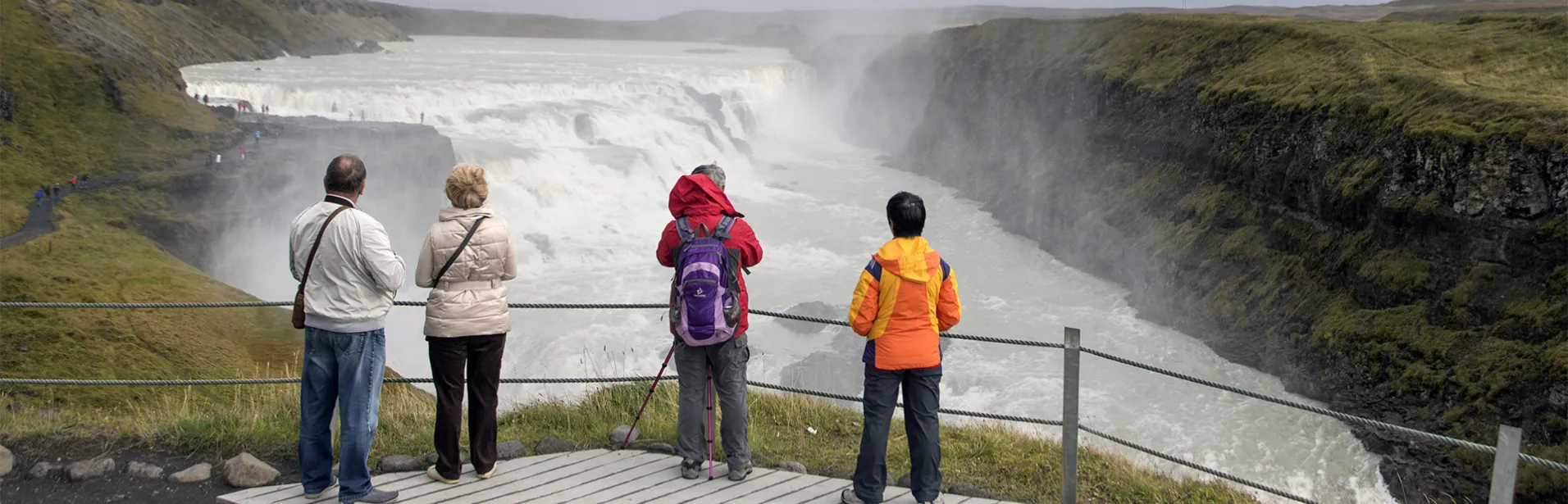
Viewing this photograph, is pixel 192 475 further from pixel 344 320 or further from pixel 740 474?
pixel 740 474

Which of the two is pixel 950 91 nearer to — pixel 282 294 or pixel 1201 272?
pixel 1201 272

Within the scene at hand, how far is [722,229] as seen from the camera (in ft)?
19.2

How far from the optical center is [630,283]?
25766 mm

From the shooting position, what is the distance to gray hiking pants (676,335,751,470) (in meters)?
6.02

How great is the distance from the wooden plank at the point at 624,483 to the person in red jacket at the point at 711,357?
6.8 inches

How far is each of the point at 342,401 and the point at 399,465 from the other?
958 mm

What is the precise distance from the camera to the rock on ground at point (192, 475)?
631 cm

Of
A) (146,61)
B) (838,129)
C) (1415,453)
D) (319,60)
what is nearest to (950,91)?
(838,129)

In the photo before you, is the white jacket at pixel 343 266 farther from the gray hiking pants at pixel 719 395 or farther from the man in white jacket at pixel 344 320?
the gray hiking pants at pixel 719 395

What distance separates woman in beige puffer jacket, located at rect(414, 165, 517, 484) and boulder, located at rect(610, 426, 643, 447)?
3.90 feet

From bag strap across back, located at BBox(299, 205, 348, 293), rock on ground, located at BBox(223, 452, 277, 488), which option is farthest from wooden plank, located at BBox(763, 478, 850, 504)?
rock on ground, located at BBox(223, 452, 277, 488)

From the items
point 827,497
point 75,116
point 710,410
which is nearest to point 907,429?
point 827,497

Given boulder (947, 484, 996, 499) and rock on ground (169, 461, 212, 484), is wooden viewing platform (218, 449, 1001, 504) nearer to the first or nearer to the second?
boulder (947, 484, 996, 499)

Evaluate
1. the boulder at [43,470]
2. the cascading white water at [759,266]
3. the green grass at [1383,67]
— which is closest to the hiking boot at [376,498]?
the boulder at [43,470]
